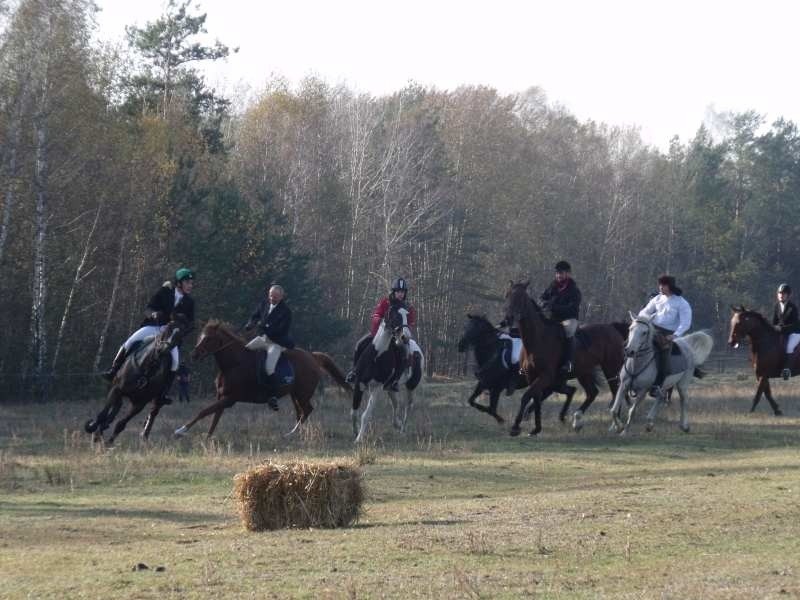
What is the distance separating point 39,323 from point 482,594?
102ft

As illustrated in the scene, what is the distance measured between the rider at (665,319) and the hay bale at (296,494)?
503 inches

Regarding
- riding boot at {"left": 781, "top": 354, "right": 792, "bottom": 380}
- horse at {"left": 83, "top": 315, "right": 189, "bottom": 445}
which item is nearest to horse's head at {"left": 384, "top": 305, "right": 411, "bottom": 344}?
horse at {"left": 83, "top": 315, "right": 189, "bottom": 445}

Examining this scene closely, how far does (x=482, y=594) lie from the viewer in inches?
378

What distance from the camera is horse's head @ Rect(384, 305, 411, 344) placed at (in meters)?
23.5

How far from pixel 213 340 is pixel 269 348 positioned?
3.47 feet

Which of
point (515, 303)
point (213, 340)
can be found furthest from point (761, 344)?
point (213, 340)

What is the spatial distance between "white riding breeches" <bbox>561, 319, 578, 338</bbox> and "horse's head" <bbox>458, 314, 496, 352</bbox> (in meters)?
2.22

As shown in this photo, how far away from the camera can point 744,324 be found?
3038 cm

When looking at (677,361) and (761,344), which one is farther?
(761,344)

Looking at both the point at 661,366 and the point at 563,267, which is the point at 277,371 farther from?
the point at 661,366

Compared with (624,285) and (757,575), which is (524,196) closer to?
(624,285)

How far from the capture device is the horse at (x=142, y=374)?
22.1 m

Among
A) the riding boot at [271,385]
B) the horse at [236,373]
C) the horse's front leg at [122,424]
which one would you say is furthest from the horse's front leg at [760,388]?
the horse's front leg at [122,424]

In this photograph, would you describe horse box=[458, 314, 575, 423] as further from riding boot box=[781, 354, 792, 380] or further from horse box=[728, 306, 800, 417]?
riding boot box=[781, 354, 792, 380]
